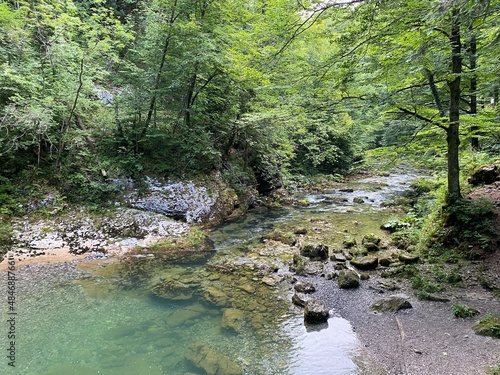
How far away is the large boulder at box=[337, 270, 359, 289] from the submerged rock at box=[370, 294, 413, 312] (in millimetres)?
817

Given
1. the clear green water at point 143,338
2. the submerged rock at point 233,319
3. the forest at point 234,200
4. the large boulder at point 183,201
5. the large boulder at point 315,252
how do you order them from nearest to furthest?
the clear green water at point 143,338, the forest at point 234,200, the submerged rock at point 233,319, the large boulder at point 315,252, the large boulder at point 183,201

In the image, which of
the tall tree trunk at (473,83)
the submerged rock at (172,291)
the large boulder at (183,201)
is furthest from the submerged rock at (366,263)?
the large boulder at (183,201)

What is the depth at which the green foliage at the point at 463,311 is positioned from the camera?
507 centimetres

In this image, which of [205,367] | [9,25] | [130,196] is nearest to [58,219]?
[130,196]

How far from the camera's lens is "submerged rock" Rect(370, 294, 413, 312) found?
5.73 metres

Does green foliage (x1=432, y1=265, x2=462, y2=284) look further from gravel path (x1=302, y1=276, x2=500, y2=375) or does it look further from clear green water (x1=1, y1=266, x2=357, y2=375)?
clear green water (x1=1, y1=266, x2=357, y2=375)

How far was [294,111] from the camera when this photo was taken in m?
9.26

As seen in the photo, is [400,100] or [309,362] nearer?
[309,362]

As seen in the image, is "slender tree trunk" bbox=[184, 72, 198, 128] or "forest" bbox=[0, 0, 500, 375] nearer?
"forest" bbox=[0, 0, 500, 375]

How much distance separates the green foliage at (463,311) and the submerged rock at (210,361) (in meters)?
3.87

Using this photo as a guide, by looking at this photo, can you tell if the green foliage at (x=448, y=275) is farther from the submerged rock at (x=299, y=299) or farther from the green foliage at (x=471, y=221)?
the submerged rock at (x=299, y=299)

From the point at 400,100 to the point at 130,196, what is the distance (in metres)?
9.49

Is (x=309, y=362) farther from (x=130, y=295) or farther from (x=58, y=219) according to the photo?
(x=58, y=219)

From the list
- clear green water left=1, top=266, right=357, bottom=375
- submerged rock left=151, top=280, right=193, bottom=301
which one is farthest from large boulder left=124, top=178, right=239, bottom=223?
clear green water left=1, top=266, right=357, bottom=375
